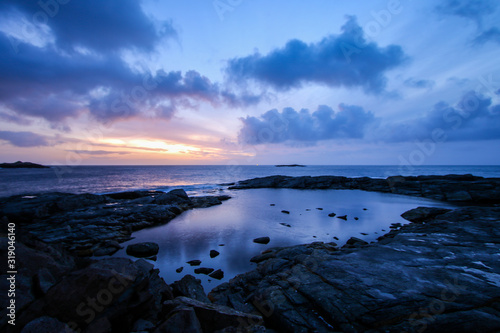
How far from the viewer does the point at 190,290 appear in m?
8.77

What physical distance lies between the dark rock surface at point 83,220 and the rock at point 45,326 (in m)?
11.5

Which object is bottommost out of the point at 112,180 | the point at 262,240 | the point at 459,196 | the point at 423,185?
the point at 112,180

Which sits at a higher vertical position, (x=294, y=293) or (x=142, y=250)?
(x=294, y=293)

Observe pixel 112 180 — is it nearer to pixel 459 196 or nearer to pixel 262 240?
pixel 262 240

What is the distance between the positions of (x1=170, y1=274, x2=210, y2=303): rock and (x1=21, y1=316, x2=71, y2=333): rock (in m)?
4.41

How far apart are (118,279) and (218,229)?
15.7m

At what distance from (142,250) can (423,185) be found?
53.0 metres

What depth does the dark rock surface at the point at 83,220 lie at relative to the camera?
1580 cm

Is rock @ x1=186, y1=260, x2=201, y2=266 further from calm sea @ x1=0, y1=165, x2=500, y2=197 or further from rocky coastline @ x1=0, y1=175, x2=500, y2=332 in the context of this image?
calm sea @ x1=0, y1=165, x2=500, y2=197

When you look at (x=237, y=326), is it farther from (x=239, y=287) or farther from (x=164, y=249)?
(x=164, y=249)

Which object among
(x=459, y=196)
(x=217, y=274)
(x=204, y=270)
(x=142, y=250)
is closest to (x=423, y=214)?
(x=459, y=196)

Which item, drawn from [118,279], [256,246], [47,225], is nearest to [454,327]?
[118,279]

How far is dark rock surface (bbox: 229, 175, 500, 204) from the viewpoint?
34.9m

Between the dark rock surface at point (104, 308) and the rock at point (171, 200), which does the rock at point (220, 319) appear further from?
the rock at point (171, 200)
